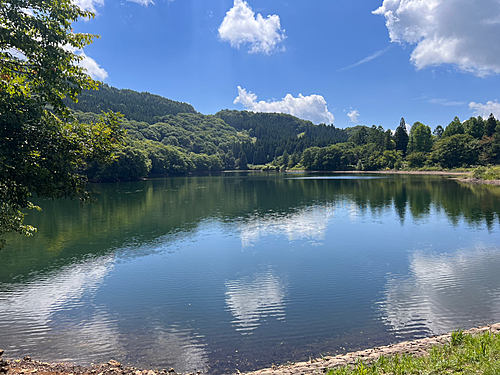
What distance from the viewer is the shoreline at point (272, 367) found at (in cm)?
959

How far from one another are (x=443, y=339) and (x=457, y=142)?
6090 inches

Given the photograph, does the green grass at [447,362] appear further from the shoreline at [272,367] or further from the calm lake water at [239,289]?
the calm lake water at [239,289]

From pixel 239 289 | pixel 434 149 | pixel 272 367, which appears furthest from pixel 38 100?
pixel 434 149

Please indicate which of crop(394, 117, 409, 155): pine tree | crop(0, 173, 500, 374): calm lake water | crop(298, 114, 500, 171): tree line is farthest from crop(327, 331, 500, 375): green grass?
crop(394, 117, 409, 155): pine tree

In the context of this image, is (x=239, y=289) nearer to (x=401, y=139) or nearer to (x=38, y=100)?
(x=38, y=100)

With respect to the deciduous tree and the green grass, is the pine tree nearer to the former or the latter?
the green grass

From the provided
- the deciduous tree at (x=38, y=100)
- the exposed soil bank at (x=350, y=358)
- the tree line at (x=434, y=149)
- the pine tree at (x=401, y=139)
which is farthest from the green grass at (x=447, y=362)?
the pine tree at (x=401, y=139)

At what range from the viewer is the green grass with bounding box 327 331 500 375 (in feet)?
25.8

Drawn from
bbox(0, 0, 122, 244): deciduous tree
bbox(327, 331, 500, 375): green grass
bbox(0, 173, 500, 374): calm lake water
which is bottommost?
bbox(0, 173, 500, 374): calm lake water

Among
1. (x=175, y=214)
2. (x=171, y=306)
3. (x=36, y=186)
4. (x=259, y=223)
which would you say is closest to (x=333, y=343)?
(x=171, y=306)

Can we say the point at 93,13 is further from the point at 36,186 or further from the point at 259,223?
the point at 259,223

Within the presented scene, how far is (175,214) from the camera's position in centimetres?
4659

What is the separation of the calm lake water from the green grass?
2.84 m

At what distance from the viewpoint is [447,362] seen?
27.4 feet
